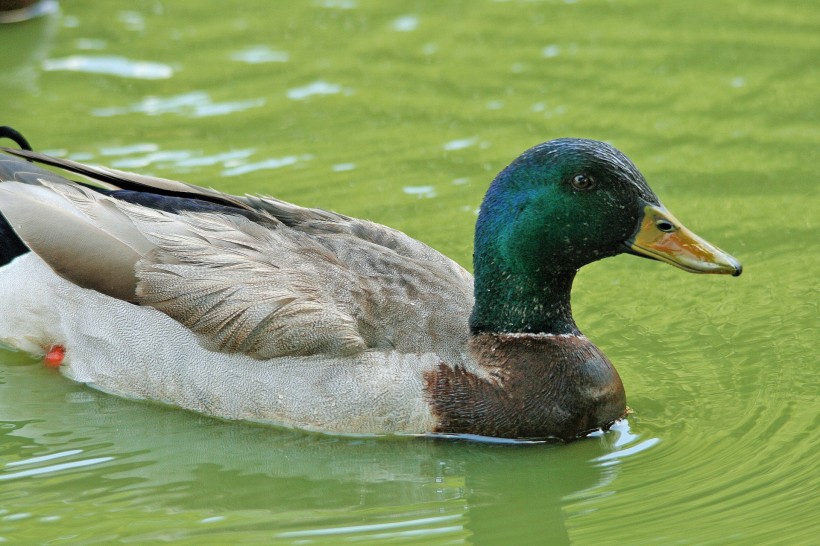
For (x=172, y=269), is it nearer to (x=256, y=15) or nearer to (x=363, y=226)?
(x=363, y=226)

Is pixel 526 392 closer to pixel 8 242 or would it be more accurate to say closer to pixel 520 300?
pixel 520 300

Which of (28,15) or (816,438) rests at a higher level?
(28,15)

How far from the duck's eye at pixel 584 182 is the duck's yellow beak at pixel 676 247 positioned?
0.95 ft

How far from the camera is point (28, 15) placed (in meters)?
13.2

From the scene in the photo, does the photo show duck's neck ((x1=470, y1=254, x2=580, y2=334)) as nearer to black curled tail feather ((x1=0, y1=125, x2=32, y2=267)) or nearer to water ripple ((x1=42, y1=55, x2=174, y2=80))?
black curled tail feather ((x1=0, y1=125, x2=32, y2=267))

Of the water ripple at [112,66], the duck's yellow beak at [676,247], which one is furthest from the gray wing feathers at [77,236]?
the water ripple at [112,66]

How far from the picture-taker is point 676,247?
7004 mm

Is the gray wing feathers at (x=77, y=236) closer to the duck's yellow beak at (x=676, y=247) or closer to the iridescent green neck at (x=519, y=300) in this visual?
the iridescent green neck at (x=519, y=300)

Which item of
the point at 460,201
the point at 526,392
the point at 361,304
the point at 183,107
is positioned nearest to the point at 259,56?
the point at 183,107

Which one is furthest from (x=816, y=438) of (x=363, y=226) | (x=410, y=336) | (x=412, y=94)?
(x=412, y=94)

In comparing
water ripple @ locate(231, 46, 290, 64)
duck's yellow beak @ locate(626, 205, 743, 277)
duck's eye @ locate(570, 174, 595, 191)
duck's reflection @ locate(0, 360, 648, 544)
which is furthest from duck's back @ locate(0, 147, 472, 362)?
water ripple @ locate(231, 46, 290, 64)

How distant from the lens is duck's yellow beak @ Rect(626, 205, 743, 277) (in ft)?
22.8

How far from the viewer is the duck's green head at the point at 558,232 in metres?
7.06

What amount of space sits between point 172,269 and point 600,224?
217 cm
